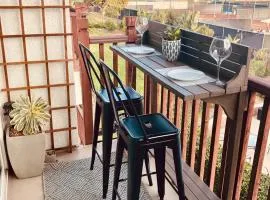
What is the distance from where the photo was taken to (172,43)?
6.72 feet

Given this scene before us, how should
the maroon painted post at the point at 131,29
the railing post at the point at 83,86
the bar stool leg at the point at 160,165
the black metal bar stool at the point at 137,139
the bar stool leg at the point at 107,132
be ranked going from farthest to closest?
the maroon painted post at the point at 131,29, the railing post at the point at 83,86, the bar stool leg at the point at 107,132, the bar stool leg at the point at 160,165, the black metal bar stool at the point at 137,139

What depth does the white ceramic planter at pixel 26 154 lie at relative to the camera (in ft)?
7.84

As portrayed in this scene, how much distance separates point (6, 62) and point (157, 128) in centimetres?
149

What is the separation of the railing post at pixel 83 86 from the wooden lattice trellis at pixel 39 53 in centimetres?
13

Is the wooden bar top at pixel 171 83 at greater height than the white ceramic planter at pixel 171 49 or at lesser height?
lesser

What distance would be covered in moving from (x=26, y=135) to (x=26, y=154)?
0.17 meters

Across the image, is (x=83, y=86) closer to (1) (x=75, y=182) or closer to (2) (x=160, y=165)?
(1) (x=75, y=182)

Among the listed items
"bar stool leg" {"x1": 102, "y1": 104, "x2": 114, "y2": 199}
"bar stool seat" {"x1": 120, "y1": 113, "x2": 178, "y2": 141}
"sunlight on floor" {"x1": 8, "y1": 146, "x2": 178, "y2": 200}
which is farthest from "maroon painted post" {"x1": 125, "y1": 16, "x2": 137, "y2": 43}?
"sunlight on floor" {"x1": 8, "y1": 146, "x2": 178, "y2": 200}

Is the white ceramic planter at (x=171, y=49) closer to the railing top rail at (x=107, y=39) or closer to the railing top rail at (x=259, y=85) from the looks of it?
the railing top rail at (x=259, y=85)

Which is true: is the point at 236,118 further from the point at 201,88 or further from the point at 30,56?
the point at 30,56

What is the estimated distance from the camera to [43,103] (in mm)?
2512

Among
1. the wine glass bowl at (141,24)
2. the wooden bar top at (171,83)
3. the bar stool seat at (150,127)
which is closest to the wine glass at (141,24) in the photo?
the wine glass bowl at (141,24)

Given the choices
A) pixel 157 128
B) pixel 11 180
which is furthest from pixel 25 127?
pixel 157 128

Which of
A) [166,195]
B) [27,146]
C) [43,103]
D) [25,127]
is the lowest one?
[166,195]
